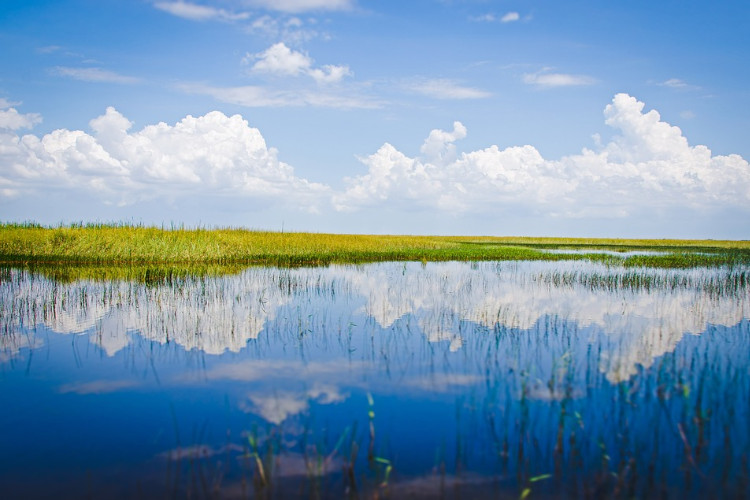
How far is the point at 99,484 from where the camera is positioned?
4395 millimetres

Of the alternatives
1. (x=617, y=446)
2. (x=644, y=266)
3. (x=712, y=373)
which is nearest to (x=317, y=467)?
(x=617, y=446)

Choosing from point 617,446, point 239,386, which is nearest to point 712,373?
point 617,446

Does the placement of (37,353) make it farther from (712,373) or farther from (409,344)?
(712,373)

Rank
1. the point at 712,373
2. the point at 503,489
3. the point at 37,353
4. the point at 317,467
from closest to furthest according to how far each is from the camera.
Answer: the point at 503,489 → the point at 317,467 → the point at 712,373 → the point at 37,353

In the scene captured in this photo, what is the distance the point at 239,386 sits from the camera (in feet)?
22.2

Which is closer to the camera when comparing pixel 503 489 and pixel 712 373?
pixel 503 489

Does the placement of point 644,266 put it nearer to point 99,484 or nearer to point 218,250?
point 218,250

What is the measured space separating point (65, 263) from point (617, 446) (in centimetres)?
2677

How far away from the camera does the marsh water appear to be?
174 inches

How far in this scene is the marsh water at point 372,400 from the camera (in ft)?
14.5

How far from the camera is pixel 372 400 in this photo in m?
6.20

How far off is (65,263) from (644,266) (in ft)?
92.5

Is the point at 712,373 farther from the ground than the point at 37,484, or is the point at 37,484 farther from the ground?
the point at 712,373

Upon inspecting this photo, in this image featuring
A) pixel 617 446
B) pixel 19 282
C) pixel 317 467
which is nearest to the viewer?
pixel 317 467
